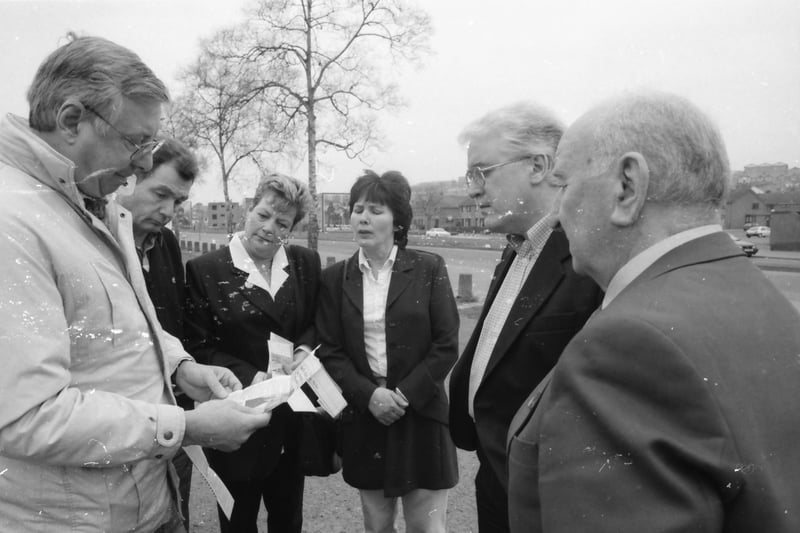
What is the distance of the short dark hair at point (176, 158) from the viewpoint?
2674mm

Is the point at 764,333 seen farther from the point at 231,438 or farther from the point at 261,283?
the point at 261,283

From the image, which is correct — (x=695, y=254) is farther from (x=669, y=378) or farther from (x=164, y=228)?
(x=164, y=228)

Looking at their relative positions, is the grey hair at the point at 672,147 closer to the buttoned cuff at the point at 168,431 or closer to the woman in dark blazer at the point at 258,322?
the buttoned cuff at the point at 168,431

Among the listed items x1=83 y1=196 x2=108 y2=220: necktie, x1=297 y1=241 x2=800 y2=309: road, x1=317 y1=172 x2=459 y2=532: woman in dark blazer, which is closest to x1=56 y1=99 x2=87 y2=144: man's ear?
x1=83 y1=196 x2=108 y2=220: necktie

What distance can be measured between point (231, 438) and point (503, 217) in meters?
1.32

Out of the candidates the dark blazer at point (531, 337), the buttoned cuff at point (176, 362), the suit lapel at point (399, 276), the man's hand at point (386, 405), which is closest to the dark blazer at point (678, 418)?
the dark blazer at point (531, 337)

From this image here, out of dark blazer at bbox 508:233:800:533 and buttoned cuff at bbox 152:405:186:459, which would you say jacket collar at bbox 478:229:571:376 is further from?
buttoned cuff at bbox 152:405:186:459

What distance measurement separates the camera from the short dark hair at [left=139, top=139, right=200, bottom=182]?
267 cm

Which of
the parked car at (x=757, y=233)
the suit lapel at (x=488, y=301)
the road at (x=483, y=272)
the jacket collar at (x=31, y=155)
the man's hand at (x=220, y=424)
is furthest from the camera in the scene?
the parked car at (x=757, y=233)

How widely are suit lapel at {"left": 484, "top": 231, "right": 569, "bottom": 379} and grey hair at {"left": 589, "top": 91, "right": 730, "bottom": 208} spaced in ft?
2.73

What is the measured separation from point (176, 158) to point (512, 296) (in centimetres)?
181

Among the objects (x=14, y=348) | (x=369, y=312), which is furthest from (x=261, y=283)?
(x=14, y=348)

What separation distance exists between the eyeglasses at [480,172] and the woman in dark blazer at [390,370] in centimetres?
84

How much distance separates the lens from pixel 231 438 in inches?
63.3
